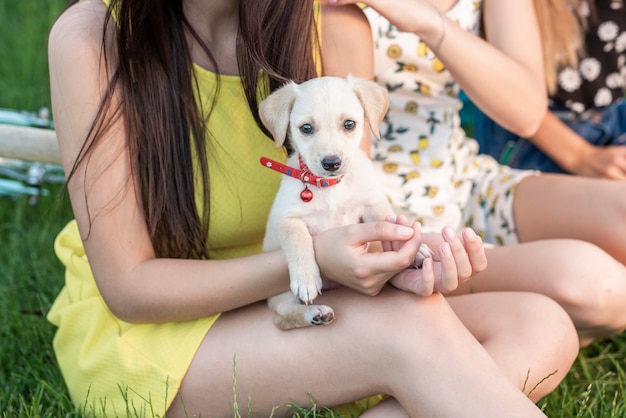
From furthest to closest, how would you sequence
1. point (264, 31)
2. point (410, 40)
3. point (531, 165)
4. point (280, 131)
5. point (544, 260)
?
point (531, 165)
point (410, 40)
point (544, 260)
point (264, 31)
point (280, 131)

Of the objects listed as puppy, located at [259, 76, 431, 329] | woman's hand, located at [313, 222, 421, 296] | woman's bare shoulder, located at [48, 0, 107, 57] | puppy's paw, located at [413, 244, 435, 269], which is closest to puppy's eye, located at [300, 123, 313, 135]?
puppy, located at [259, 76, 431, 329]

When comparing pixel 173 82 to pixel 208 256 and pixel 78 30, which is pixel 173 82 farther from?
pixel 208 256

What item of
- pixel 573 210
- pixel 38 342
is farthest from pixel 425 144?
pixel 38 342

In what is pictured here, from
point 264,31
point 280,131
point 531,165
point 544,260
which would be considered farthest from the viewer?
point 531,165

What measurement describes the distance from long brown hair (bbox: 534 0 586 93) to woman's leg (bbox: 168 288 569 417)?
1.23 metres

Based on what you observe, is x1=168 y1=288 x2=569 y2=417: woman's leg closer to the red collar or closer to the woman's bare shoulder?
the red collar

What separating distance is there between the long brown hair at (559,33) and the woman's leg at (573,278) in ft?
2.84

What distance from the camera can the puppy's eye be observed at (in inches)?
72.3

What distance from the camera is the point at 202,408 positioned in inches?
78.9

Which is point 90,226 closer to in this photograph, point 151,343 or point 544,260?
point 151,343

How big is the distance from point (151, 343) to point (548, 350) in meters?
0.95

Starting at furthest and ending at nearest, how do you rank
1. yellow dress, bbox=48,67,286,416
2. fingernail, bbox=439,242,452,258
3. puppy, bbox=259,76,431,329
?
yellow dress, bbox=48,67,286,416 < puppy, bbox=259,76,431,329 < fingernail, bbox=439,242,452,258

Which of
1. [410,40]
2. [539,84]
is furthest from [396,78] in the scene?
[539,84]

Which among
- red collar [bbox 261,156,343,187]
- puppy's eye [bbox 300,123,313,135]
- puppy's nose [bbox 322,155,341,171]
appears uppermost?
puppy's eye [bbox 300,123,313,135]
